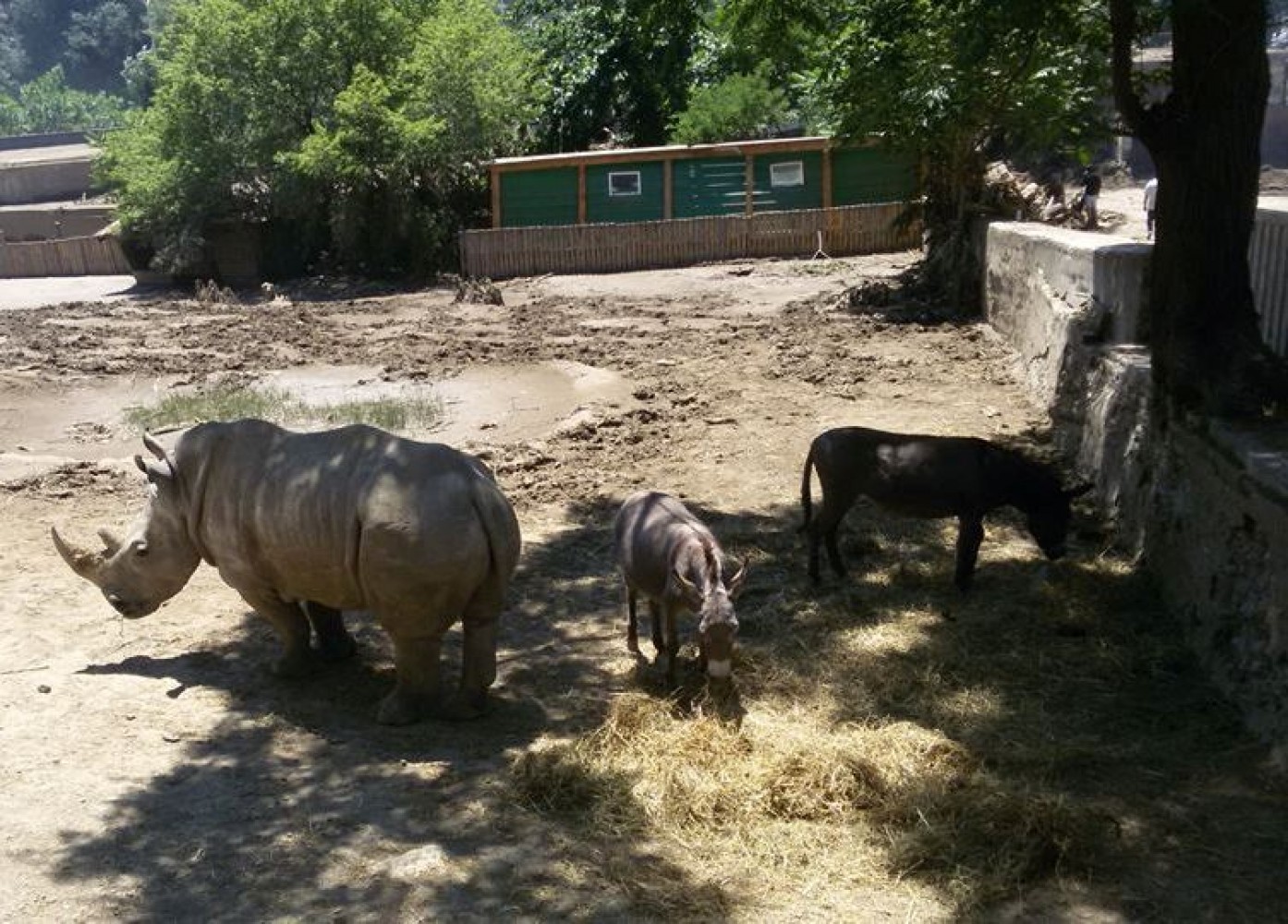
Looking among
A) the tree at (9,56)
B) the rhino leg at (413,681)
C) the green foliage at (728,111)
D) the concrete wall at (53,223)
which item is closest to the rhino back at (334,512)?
the rhino leg at (413,681)

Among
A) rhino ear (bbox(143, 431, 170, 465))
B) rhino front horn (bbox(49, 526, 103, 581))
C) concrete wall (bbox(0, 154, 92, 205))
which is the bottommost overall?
rhino front horn (bbox(49, 526, 103, 581))

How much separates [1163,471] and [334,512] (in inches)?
202

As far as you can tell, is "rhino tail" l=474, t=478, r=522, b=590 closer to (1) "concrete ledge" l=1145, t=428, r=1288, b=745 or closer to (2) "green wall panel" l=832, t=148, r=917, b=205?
(1) "concrete ledge" l=1145, t=428, r=1288, b=745

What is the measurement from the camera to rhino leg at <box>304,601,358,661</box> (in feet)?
26.4

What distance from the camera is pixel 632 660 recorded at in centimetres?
806

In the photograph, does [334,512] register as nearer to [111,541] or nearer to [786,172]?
[111,541]

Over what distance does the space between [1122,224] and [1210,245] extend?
20.1m

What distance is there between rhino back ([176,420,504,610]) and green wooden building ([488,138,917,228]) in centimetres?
2128

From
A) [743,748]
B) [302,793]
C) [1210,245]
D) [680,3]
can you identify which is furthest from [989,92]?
[302,793]

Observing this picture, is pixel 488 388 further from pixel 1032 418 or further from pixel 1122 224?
pixel 1122 224

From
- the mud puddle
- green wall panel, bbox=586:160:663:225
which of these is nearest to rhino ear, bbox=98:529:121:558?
the mud puddle

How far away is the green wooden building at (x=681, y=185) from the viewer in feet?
93.8

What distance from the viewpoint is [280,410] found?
49.8ft

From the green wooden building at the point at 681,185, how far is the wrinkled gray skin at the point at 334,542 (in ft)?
69.3
